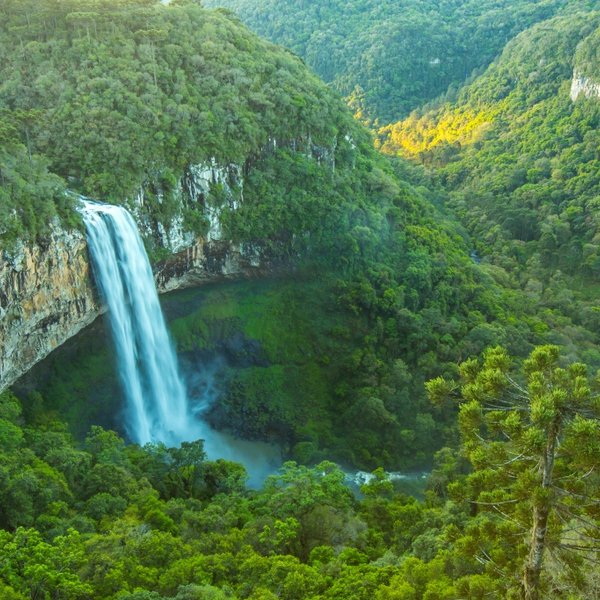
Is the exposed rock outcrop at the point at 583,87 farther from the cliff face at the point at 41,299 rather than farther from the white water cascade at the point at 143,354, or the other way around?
the cliff face at the point at 41,299

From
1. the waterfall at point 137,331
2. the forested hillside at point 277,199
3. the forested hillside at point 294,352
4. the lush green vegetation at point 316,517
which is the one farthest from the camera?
the forested hillside at point 277,199

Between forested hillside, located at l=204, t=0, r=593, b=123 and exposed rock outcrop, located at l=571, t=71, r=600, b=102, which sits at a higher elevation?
forested hillside, located at l=204, t=0, r=593, b=123

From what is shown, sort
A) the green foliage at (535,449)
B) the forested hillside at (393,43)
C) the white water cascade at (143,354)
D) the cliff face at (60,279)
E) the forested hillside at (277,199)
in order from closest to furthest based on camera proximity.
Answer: the green foliage at (535,449), the cliff face at (60,279), the white water cascade at (143,354), the forested hillside at (277,199), the forested hillside at (393,43)

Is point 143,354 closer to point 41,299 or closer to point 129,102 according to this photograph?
point 41,299

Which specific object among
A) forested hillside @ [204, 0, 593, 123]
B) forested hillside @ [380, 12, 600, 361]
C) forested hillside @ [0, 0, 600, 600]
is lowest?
forested hillside @ [0, 0, 600, 600]

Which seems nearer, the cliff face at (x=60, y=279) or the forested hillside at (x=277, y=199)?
the cliff face at (x=60, y=279)

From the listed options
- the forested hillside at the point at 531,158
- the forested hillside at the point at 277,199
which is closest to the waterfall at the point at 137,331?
the forested hillside at the point at 277,199

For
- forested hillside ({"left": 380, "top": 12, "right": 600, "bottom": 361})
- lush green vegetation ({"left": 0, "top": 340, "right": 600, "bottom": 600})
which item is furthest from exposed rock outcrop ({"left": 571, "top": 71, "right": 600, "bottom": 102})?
lush green vegetation ({"left": 0, "top": 340, "right": 600, "bottom": 600})

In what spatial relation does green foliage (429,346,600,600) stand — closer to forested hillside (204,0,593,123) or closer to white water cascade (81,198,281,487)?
white water cascade (81,198,281,487)

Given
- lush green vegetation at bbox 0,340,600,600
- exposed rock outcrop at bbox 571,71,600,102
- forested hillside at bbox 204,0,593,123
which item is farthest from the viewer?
forested hillside at bbox 204,0,593,123
